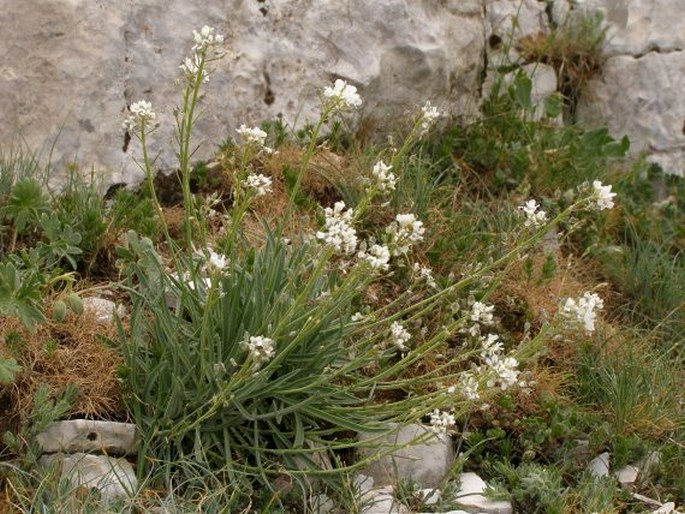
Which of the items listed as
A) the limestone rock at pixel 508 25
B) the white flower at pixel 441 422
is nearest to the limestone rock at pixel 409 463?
the white flower at pixel 441 422

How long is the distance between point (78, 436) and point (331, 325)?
96 cm

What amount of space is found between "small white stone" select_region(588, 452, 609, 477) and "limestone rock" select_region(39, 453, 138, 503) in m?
1.77

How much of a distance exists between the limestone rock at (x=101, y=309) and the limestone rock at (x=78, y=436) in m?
0.56

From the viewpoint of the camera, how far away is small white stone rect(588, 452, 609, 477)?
429 centimetres

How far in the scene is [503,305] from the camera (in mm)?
4953

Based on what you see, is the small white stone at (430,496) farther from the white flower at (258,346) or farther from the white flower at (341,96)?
the white flower at (341,96)

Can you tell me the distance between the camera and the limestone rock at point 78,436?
12.1 feet

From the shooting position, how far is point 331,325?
3992 millimetres

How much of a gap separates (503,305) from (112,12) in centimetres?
224

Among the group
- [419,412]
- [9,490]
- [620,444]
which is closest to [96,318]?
[9,490]

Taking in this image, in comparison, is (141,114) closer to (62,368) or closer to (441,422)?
(62,368)

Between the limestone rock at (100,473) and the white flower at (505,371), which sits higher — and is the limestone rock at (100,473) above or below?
below

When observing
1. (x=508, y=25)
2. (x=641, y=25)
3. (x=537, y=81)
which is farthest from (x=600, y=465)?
(x=641, y=25)

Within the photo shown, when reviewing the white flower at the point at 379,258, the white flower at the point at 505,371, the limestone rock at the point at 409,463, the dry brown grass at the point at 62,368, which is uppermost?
the white flower at the point at 379,258
